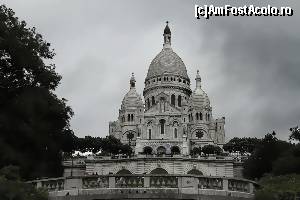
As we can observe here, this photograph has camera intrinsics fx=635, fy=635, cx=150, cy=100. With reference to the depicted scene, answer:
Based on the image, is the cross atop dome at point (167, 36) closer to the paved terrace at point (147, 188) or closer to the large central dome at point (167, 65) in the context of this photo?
the large central dome at point (167, 65)

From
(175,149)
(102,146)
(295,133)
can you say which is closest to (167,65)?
(175,149)

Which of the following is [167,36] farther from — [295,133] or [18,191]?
[18,191]

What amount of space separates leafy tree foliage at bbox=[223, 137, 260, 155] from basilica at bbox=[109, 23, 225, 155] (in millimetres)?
7277

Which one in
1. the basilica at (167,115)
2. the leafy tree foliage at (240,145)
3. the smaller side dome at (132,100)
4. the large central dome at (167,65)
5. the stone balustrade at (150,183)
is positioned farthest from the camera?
the large central dome at (167,65)

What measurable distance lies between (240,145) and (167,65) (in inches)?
1438

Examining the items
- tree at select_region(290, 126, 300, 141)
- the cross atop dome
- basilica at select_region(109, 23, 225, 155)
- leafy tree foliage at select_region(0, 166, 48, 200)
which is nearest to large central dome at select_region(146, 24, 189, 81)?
basilica at select_region(109, 23, 225, 155)

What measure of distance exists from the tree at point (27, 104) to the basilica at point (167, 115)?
75.8 metres

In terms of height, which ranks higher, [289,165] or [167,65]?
[167,65]

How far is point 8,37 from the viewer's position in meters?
31.7

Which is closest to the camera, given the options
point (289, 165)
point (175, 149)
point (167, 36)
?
point (289, 165)

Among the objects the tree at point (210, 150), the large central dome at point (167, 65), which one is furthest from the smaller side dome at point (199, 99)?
the tree at point (210, 150)

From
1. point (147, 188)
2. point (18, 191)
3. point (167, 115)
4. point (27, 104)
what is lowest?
point (18, 191)

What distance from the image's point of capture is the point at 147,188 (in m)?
18.5

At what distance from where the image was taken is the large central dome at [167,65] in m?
137
